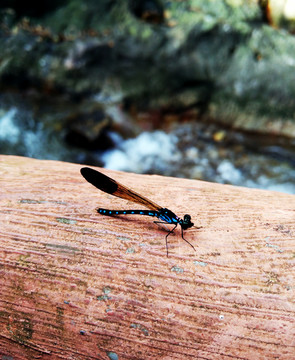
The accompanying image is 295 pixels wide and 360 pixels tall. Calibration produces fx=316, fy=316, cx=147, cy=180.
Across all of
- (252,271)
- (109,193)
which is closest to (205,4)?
(109,193)

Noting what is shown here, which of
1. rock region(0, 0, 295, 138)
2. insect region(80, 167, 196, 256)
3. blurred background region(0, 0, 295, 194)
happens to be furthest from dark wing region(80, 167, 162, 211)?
rock region(0, 0, 295, 138)

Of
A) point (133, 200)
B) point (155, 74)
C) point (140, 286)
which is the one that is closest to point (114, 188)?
point (133, 200)

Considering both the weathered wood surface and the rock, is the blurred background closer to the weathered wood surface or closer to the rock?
the rock

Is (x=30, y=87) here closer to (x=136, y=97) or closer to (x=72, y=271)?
(x=136, y=97)

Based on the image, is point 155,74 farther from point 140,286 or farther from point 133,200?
point 140,286

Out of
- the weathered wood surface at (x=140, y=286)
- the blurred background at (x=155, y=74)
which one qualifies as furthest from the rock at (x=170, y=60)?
the weathered wood surface at (x=140, y=286)
